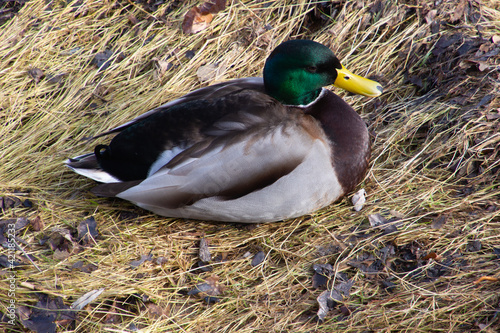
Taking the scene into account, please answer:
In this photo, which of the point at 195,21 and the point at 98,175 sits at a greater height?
the point at 195,21

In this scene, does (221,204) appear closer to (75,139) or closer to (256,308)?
(256,308)

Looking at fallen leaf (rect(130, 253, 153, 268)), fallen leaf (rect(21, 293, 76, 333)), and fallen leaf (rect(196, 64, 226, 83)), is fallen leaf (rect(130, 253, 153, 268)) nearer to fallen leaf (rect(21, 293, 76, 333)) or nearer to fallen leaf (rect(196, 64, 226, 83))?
fallen leaf (rect(21, 293, 76, 333))

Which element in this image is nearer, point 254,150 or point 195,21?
point 254,150

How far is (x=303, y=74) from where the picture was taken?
3.23m

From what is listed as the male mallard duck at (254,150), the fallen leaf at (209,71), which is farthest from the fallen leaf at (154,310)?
the fallen leaf at (209,71)

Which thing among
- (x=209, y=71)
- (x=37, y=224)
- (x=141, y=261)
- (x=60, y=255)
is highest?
(x=209, y=71)

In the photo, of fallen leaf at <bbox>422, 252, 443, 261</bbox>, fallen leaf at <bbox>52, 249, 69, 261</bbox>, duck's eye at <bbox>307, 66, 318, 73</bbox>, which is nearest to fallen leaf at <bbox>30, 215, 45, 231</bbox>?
fallen leaf at <bbox>52, 249, 69, 261</bbox>

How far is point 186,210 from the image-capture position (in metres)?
3.29

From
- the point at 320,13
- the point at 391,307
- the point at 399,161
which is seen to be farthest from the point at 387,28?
the point at 391,307

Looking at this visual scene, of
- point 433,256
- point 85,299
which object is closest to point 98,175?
point 85,299

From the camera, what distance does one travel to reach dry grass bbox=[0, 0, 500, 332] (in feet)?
9.41

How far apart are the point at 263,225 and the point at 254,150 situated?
0.66 metres

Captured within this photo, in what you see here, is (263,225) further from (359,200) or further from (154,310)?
(154,310)

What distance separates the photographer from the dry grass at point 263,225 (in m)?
2.87
